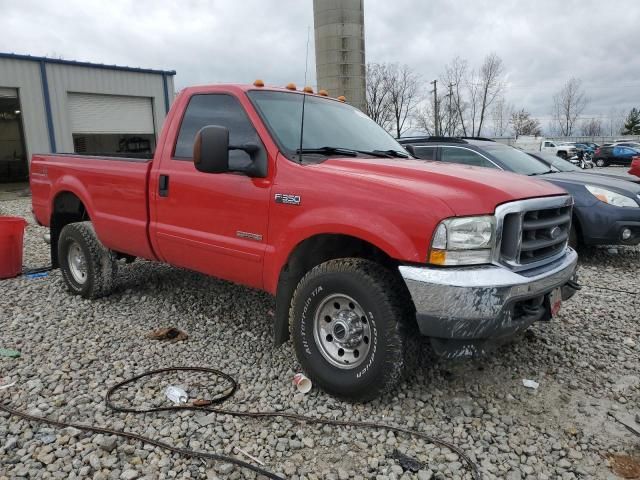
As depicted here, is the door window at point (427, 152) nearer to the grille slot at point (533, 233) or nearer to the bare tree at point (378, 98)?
the grille slot at point (533, 233)

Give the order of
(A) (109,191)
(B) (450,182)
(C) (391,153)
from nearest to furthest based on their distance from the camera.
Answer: (B) (450,182), (C) (391,153), (A) (109,191)

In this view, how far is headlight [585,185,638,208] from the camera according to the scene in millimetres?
6324

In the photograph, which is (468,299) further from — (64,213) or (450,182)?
(64,213)

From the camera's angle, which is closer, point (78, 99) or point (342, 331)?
point (342, 331)

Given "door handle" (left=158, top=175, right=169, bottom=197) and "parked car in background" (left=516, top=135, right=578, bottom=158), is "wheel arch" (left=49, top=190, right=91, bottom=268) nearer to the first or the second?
"door handle" (left=158, top=175, right=169, bottom=197)

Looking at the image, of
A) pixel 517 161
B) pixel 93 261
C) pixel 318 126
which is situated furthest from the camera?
pixel 517 161

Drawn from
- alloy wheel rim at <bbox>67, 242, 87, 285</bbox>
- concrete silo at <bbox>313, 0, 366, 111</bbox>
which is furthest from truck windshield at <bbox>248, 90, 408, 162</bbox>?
concrete silo at <bbox>313, 0, 366, 111</bbox>

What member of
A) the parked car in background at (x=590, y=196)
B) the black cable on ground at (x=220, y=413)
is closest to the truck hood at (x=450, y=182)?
the black cable on ground at (x=220, y=413)

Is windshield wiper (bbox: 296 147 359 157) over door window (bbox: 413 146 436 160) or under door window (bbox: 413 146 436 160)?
over

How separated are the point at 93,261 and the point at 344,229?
3.14 m

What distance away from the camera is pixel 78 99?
734 inches

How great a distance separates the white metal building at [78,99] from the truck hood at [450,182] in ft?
57.0

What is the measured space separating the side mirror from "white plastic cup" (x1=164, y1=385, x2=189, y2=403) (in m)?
1.44

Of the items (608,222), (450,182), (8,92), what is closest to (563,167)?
(608,222)
